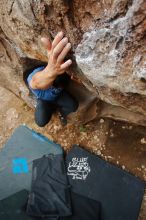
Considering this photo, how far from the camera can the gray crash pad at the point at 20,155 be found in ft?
13.3

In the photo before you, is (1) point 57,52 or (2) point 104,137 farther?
(2) point 104,137

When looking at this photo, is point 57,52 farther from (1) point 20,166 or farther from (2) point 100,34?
(1) point 20,166

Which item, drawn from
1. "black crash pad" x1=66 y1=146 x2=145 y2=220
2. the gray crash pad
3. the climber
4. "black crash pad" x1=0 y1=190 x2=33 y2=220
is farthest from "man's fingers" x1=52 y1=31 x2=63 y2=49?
"black crash pad" x1=0 y1=190 x2=33 y2=220

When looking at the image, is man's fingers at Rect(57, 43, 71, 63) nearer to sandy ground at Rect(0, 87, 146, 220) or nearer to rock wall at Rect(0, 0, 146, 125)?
rock wall at Rect(0, 0, 146, 125)

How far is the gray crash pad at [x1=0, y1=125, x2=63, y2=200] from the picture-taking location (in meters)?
4.07

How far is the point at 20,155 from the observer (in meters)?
4.27

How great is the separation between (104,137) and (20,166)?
1183 mm

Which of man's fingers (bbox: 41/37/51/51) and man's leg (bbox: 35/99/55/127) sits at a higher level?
man's fingers (bbox: 41/37/51/51)

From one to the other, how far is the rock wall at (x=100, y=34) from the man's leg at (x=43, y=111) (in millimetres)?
1041

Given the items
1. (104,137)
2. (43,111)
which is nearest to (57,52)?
(43,111)

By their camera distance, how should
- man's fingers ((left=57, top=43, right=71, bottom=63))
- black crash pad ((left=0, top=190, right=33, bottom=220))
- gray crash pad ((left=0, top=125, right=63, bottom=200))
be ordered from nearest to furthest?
man's fingers ((left=57, top=43, right=71, bottom=63))
black crash pad ((left=0, top=190, right=33, bottom=220))
gray crash pad ((left=0, top=125, right=63, bottom=200))

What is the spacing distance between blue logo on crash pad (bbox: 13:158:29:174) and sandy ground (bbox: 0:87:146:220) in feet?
1.28

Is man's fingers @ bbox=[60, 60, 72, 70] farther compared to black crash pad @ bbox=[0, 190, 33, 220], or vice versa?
black crash pad @ bbox=[0, 190, 33, 220]

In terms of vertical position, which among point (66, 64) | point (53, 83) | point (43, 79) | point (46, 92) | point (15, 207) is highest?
point (66, 64)
